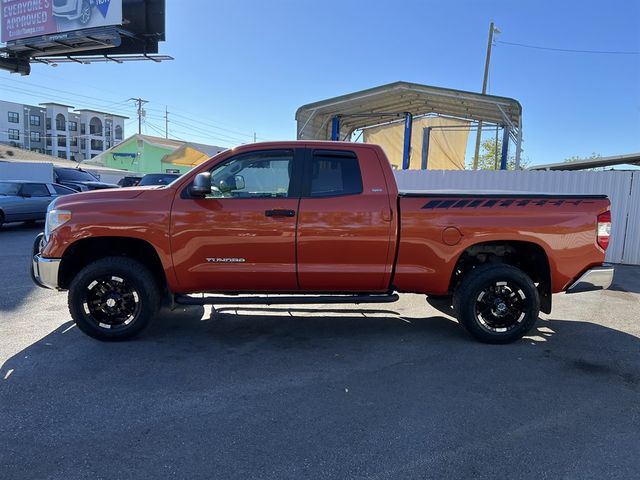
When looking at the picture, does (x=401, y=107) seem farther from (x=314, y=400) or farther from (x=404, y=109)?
(x=314, y=400)

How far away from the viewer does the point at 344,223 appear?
185 inches

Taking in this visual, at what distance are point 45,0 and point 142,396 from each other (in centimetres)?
2661

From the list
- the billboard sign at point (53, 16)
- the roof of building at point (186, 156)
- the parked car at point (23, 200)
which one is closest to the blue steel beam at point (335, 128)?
the parked car at point (23, 200)

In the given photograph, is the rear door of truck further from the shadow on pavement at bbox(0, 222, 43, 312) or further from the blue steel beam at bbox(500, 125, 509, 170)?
the blue steel beam at bbox(500, 125, 509, 170)

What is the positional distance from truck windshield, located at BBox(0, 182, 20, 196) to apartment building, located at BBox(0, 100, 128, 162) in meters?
77.3

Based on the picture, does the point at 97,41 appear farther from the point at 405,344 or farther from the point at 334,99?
the point at 405,344

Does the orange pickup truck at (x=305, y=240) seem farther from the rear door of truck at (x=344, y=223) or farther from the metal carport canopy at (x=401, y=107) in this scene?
the metal carport canopy at (x=401, y=107)

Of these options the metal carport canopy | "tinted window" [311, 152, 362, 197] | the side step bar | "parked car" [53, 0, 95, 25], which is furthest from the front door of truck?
"parked car" [53, 0, 95, 25]

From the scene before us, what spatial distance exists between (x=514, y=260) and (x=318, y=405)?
3081 millimetres

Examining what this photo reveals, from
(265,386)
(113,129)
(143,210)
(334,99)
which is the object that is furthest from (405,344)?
(113,129)

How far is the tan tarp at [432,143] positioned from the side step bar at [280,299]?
15.7 metres

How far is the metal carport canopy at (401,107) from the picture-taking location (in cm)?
1328

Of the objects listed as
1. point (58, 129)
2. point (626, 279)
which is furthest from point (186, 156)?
point (58, 129)

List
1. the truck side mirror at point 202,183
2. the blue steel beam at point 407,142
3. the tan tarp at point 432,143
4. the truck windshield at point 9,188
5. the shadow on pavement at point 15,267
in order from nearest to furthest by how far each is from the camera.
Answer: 1. the truck side mirror at point 202,183
2. the shadow on pavement at point 15,267
3. the truck windshield at point 9,188
4. the blue steel beam at point 407,142
5. the tan tarp at point 432,143
